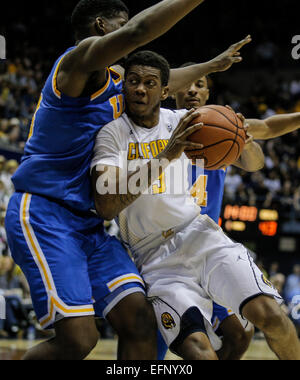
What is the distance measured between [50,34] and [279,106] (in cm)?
675

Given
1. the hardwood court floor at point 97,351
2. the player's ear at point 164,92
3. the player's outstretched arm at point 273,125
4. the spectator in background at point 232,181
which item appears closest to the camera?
the player's ear at point 164,92

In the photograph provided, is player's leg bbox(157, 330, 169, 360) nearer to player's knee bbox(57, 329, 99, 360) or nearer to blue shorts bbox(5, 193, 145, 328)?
blue shorts bbox(5, 193, 145, 328)

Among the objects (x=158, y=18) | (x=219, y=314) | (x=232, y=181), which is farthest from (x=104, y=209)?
(x=232, y=181)

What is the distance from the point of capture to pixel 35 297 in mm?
2961

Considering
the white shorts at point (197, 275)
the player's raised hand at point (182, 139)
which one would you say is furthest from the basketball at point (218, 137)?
the white shorts at point (197, 275)

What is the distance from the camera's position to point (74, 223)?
3.07m

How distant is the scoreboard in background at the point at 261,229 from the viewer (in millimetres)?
11086

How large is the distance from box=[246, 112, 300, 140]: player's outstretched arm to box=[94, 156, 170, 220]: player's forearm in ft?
4.00

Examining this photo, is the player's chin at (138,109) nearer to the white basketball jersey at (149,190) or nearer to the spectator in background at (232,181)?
the white basketball jersey at (149,190)

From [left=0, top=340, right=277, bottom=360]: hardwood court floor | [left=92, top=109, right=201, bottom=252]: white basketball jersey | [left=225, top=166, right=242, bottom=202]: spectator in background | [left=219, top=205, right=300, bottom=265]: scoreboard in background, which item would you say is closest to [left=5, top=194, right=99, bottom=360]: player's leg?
[left=92, top=109, right=201, bottom=252]: white basketball jersey

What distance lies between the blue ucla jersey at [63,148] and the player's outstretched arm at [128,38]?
0.67 feet

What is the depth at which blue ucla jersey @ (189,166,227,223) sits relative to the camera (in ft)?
12.4

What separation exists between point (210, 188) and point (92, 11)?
1412mm
